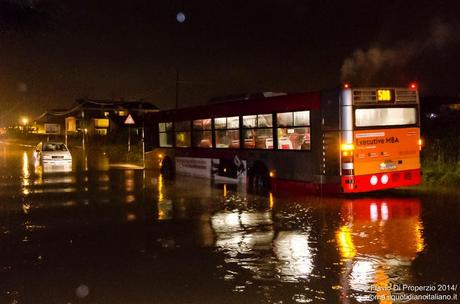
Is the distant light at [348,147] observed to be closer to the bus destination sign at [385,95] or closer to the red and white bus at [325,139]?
the red and white bus at [325,139]

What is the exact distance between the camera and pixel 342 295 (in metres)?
6.25

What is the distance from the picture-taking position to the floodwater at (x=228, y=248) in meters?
6.54

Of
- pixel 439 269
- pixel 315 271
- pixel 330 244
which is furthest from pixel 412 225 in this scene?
pixel 315 271

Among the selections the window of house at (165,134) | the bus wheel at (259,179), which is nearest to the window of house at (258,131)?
the bus wheel at (259,179)

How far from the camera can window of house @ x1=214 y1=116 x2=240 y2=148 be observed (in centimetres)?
1846

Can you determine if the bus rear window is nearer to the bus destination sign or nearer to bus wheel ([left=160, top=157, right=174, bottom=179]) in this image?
the bus destination sign

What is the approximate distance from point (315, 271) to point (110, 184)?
558 inches

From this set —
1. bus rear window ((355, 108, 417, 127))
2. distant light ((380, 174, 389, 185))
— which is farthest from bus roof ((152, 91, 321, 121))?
distant light ((380, 174, 389, 185))

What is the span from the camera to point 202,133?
2075 centimetres

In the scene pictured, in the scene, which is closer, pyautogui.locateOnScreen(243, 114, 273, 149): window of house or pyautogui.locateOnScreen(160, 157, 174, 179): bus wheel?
pyautogui.locateOnScreen(243, 114, 273, 149): window of house

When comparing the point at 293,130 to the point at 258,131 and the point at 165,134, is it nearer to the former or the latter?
the point at 258,131

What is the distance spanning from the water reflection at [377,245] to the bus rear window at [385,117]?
2064mm

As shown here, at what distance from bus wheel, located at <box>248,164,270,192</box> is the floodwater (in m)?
1.19

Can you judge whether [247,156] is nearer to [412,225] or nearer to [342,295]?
[412,225]
